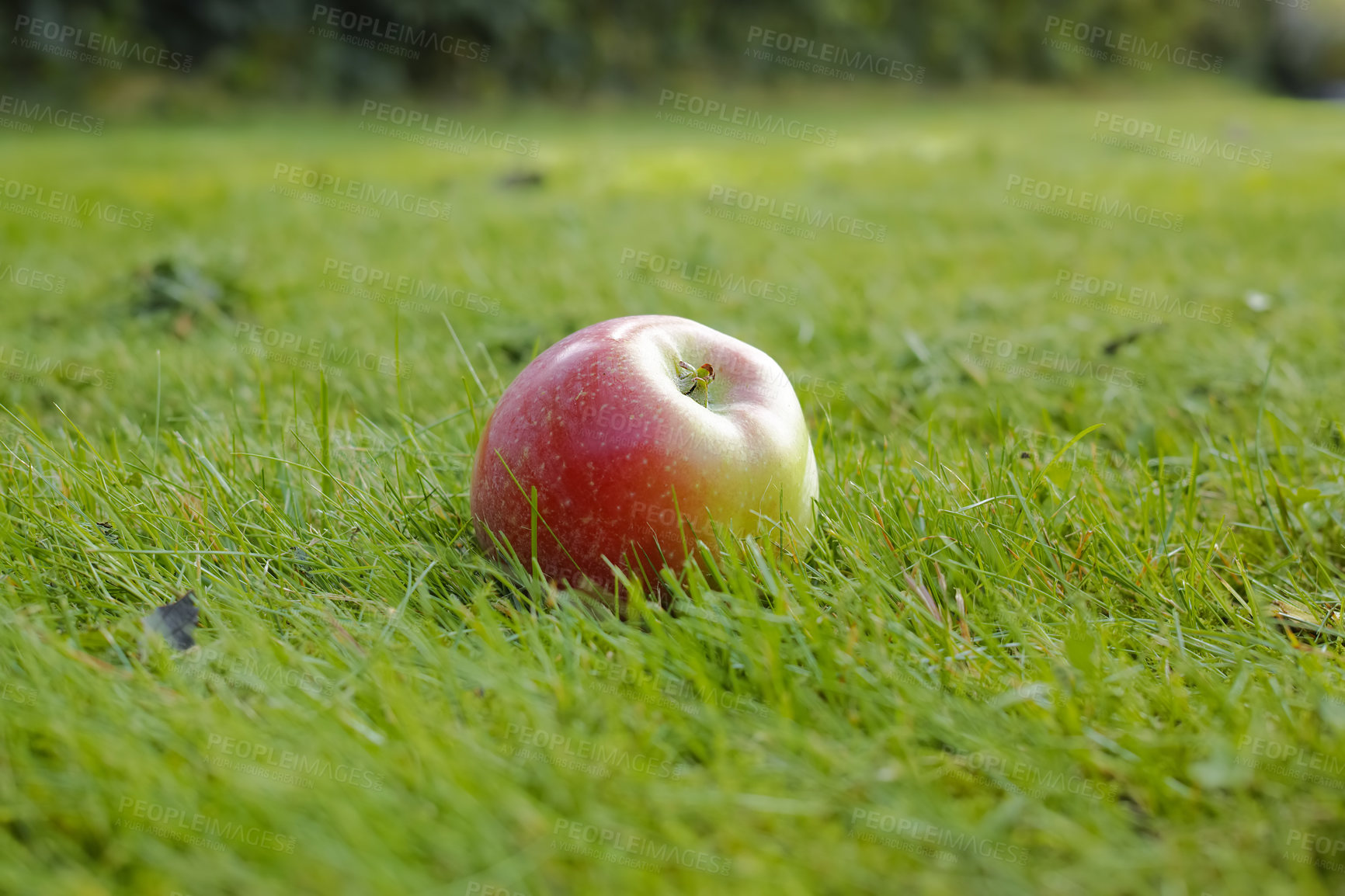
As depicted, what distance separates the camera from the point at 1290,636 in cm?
138

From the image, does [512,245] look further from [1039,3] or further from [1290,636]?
[1039,3]
